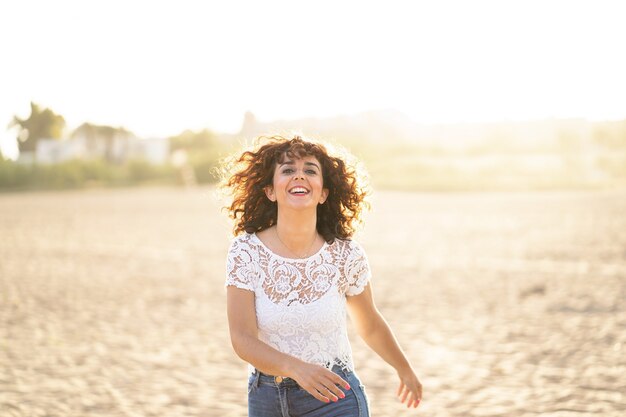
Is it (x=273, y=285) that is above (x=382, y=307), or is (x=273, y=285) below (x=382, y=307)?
above

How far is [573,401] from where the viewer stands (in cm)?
424

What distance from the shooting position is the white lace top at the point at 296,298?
95.6 inches

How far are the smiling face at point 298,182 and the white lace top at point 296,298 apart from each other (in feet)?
0.52

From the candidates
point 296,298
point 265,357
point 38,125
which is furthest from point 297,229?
point 38,125

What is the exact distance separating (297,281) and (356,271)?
21cm

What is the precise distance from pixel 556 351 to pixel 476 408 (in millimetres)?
1476

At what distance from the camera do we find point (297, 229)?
8.28 ft

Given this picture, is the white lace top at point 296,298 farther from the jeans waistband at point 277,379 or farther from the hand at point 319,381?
the hand at point 319,381

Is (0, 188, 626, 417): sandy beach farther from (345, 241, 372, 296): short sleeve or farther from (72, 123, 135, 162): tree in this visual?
(72, 123, 135, 162): tree

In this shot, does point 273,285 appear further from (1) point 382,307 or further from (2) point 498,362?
(1) point 382,307

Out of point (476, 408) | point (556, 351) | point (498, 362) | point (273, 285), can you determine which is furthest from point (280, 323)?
point (556, 351)

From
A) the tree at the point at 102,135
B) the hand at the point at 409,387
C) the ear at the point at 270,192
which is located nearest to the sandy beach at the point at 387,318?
the hand at the point at 409,387

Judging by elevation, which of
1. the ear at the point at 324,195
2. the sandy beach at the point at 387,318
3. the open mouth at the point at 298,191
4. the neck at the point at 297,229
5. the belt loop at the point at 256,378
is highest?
the open mouth at the point at 298,191

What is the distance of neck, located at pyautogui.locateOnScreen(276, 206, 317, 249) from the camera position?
253 cm
